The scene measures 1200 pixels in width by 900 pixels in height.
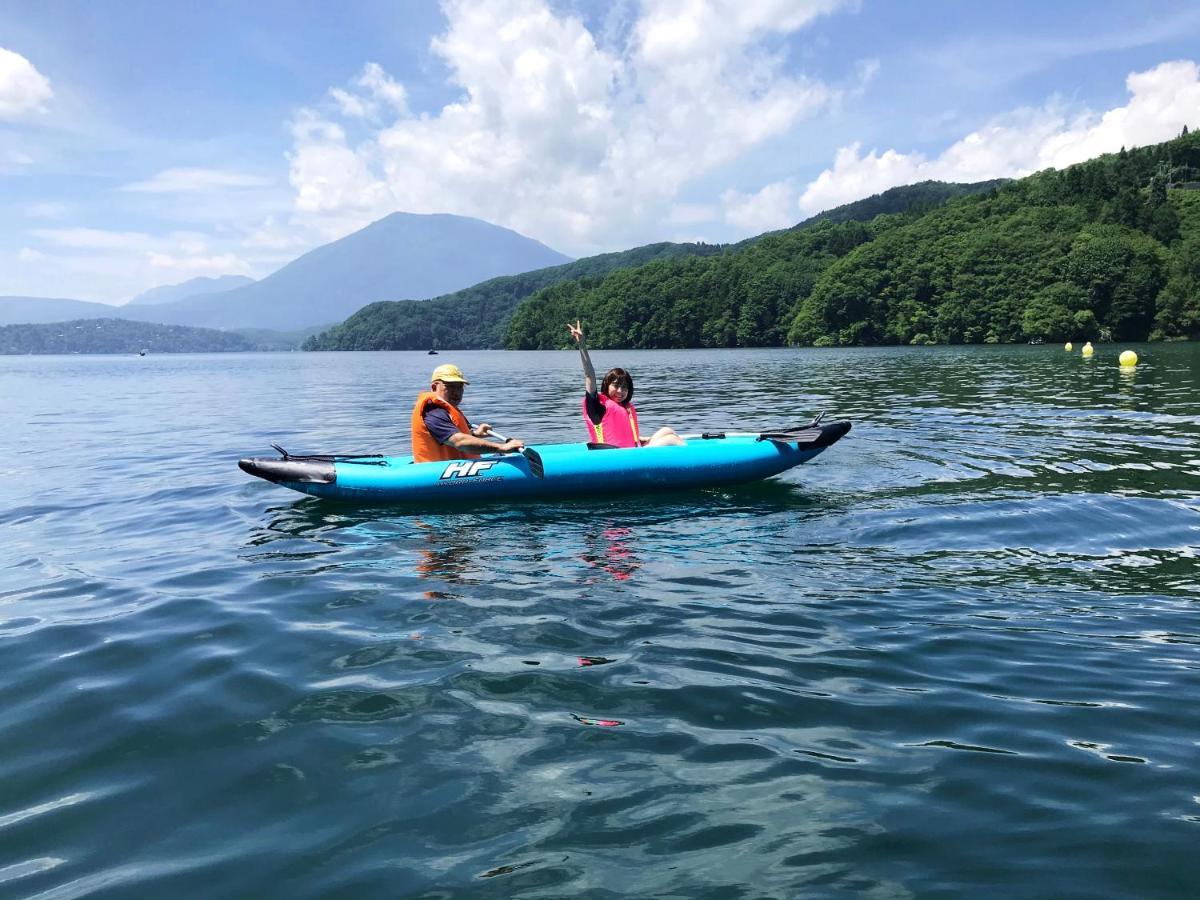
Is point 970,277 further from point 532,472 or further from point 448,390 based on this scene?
point 448,390

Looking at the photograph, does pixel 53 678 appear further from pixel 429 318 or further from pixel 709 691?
pixel 429 318

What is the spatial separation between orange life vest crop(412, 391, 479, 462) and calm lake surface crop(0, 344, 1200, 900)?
1016 mm

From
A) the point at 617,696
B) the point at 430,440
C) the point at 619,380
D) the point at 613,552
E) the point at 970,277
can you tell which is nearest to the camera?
the point at 617,696

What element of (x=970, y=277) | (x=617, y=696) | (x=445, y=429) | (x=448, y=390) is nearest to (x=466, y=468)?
(x=445, y=429)

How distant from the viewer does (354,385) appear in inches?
1713

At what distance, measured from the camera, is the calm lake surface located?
3170mm

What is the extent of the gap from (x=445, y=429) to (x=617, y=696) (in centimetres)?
633

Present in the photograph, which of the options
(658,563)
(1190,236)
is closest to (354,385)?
(658,563)

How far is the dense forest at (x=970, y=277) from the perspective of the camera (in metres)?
69.3

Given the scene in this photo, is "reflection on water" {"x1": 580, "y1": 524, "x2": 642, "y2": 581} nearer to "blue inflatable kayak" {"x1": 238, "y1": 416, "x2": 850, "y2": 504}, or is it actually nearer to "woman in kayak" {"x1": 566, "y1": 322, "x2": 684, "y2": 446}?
"blue inflatable kayak" {"x1": 238, "y1": 416, "x2": 850, "y2": 504}

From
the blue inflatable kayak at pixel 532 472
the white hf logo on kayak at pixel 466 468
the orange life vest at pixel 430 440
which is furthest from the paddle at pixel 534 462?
the orange life vest at pixel 430 440

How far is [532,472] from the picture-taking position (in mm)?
10188

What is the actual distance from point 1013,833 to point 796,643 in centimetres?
216

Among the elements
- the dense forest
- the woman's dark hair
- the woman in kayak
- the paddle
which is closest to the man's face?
the paddle
